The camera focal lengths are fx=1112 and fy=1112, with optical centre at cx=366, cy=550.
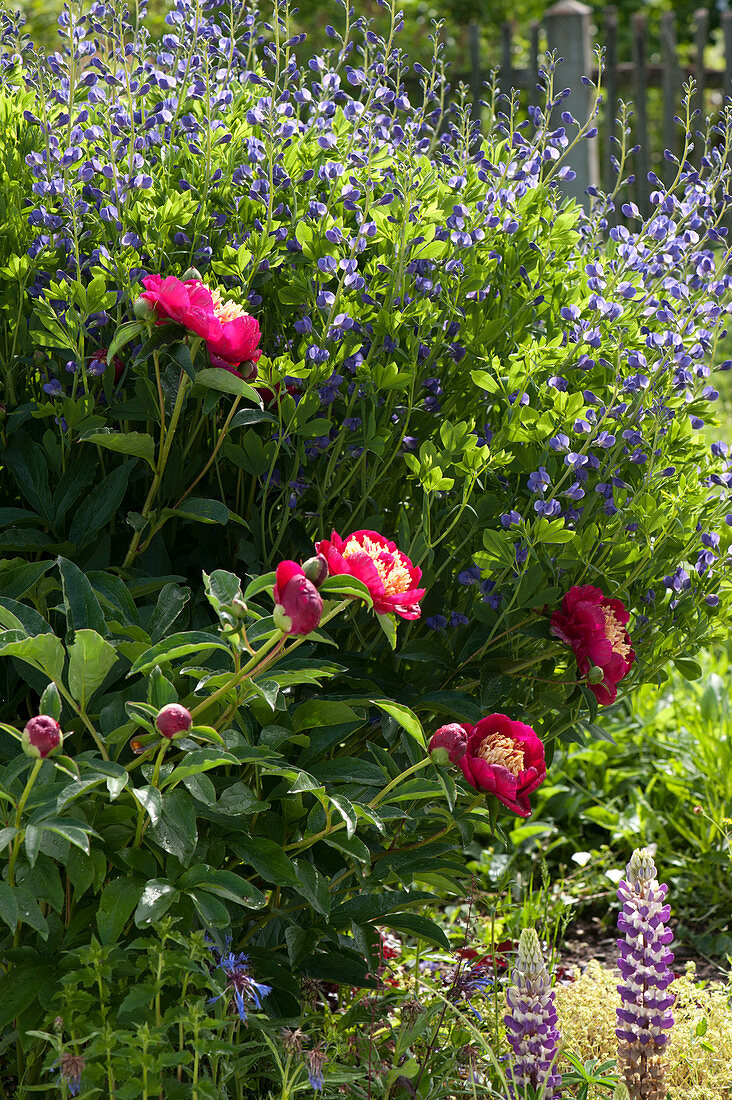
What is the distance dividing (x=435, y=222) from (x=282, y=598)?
3.14 ft

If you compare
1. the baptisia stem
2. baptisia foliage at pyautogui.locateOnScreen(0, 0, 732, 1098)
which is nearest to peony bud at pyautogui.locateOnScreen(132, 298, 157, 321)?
baptisia foliage at pyautogui.locateOnScreen(0, 0, 732, 1098)

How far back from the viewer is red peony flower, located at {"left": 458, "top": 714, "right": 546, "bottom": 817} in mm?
1423

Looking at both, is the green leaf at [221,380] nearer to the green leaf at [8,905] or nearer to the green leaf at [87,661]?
the green leaf at [87,661]

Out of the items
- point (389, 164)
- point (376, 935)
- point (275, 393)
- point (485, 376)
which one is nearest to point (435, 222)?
point (389, 164)

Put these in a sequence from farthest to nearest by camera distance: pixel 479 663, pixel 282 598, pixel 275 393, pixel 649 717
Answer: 1. pixel 649 717
2. pixel 479 663
3. pixel 275 393
4. pixel 282 598

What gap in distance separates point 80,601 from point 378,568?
1.36 ft

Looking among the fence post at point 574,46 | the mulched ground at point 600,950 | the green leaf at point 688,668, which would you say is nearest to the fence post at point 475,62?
the fence post at point 574,46

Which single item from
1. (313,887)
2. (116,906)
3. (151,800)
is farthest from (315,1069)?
(151,800)

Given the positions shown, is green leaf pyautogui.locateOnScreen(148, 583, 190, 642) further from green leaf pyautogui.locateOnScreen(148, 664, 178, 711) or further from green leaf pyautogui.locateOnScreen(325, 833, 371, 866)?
green leaf pyautogui.locateOnScreen(325, 833, 371, 866)

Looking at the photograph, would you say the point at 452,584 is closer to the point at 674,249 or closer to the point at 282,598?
the point at 674,249

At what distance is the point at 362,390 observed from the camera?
187 centimetres

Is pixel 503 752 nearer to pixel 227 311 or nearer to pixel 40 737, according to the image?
pixel 40 737

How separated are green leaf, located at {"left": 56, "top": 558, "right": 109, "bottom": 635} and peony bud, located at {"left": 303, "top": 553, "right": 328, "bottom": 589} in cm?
39

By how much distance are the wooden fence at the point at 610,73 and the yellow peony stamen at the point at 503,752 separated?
5824 millimetres
